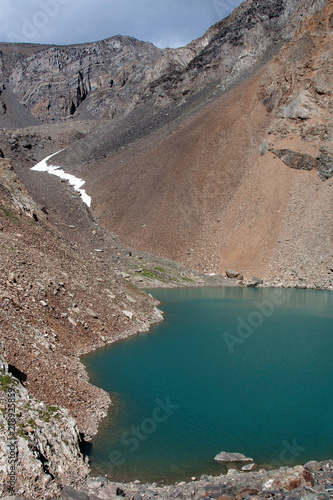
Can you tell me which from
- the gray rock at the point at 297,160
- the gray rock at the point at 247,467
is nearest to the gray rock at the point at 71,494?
the gray rock at the point at 247,467

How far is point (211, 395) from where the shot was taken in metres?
17.4

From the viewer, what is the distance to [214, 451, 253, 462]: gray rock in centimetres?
1237

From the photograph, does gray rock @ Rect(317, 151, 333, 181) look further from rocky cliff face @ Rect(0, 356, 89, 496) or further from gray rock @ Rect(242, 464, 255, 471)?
rocky cliff face @ Rect(0, 356, 89, 496)

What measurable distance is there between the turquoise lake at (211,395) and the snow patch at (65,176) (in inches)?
1742

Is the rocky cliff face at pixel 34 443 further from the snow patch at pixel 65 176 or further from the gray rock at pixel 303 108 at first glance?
the gray rock at pixel 303 108

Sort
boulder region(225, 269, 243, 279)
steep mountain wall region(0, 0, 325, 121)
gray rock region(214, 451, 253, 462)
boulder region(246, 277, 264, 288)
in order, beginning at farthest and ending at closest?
1. steep mountain wall region(0, 0, 325, 121)
2. boulder region(225, 269, 243, 279)
3. boulder region(246, 277, 264, 288)
4. gray rock region(214, 451, 253, 462)

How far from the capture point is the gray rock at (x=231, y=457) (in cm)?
1237

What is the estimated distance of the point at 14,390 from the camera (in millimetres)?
12055

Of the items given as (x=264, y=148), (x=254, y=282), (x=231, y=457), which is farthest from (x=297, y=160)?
(x=231, y=457)

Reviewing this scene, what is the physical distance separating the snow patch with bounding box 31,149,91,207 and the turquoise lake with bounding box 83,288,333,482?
44241 millimetres

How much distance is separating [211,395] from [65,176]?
74090 millimetres

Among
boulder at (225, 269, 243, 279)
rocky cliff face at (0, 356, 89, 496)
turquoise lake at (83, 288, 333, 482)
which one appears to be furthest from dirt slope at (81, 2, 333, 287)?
rocky cliff face at (0, 356, 89, 496)

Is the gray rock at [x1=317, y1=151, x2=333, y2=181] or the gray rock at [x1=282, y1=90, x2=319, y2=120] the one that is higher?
the gray rock at [x1=282, y1=90, x2=319, y2=120]

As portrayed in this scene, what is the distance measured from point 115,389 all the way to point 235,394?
4.95 meters
